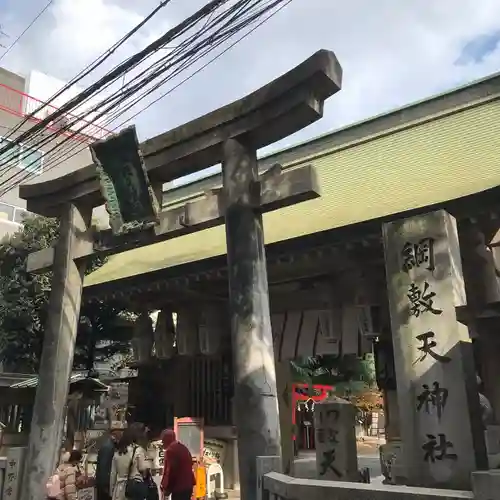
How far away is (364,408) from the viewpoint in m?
30.2

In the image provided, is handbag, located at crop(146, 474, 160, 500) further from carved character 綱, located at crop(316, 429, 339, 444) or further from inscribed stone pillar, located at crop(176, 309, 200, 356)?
inscribed stone pillar, located at crop(176, 309, 200, 356)

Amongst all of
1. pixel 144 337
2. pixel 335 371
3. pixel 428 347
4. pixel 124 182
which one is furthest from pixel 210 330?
pixel 335 371

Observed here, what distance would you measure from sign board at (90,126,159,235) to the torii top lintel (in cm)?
37

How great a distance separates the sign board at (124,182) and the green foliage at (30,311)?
23.8 ft

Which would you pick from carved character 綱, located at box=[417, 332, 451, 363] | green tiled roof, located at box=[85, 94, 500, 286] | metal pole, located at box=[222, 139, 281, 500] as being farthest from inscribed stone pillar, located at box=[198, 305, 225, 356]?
carved character 綱, located at box=[417, 332, 451, 363]

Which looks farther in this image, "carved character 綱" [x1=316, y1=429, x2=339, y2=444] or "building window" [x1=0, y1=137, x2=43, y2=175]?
"building window" [x1=0, y1=137, x2=43, y2=175]

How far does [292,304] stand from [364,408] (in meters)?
20.7

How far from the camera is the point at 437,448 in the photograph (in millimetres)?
4781

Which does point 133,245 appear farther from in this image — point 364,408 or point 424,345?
point 364,408

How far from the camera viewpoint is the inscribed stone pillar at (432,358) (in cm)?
471

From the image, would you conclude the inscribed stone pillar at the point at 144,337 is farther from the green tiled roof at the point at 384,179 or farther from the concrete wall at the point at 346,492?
the concrete wall at the point at 346,492

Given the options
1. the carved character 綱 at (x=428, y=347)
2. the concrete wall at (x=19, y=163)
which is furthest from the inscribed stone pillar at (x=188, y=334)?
the concrete wall at (x=19, y=163)

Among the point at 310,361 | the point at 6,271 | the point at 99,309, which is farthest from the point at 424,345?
the point at 310,361

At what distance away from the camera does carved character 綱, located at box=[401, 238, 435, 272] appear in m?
5.26
